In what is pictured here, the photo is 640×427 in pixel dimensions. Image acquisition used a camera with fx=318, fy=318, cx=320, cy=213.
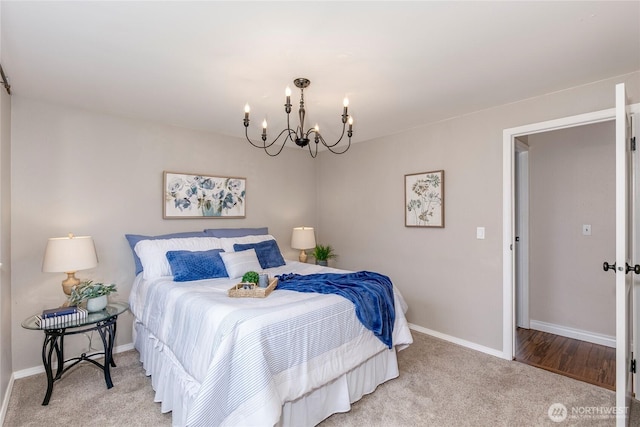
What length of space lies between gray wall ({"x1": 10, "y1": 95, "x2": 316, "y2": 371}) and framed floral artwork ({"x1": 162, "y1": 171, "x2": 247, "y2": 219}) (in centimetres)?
8

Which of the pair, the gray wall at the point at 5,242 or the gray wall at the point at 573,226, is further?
the gray wall at the point at 573,226

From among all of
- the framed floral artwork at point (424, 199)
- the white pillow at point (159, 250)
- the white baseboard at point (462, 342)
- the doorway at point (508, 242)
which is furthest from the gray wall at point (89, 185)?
the doorway at point (508, 242)

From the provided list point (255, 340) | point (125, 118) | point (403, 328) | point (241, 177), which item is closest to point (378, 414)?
point (403, 328)

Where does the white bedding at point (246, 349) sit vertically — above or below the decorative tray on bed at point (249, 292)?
below

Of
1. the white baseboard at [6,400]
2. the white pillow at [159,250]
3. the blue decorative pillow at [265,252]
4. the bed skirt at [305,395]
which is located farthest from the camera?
the blue decorative pillow at [265,252]

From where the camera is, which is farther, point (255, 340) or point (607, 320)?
point (607, 320)

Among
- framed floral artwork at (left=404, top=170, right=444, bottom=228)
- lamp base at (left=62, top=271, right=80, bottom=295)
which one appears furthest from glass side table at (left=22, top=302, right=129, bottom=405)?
framed floral artwork at (left=404, top=170, right=444, bottom=228)

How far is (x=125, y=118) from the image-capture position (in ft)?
10.5

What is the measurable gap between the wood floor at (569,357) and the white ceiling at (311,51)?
2349mm

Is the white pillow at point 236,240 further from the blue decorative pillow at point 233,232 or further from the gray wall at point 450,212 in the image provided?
the gray wall at point 450,212

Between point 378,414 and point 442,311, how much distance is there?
167 centimetres

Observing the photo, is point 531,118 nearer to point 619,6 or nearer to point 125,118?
point 619,6

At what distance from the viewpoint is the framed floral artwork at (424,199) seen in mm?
3463

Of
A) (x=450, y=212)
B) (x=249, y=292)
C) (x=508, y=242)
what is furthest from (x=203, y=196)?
(x=508, y=242)
